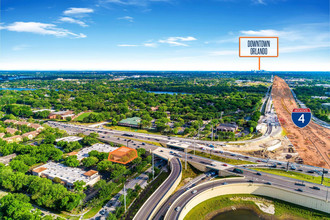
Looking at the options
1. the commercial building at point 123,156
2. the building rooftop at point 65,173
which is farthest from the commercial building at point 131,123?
the building rooftop at point 65,173

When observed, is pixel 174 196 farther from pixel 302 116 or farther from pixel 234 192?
pixel 302 116

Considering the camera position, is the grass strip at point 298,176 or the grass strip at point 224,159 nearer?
the grass strip at point 298,176

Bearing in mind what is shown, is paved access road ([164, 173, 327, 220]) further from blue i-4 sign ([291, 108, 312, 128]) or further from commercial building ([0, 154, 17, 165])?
commercial building ([0, 154, 17, 165])

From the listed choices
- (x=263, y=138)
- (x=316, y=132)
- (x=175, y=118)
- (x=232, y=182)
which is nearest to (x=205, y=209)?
(x=232, y=182)

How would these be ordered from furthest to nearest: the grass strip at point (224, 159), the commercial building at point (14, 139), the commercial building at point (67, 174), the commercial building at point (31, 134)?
the commercial building at point (31, 134)
the commercial building at point (14, 139)
the grass strip at point (224, 159)
the commercial building at point (67, 174)

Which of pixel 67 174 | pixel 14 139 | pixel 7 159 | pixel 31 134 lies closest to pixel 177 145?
pixel 67 174

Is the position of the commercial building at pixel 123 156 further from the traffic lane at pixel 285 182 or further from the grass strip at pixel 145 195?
the traffic lane at pixel 285 182
